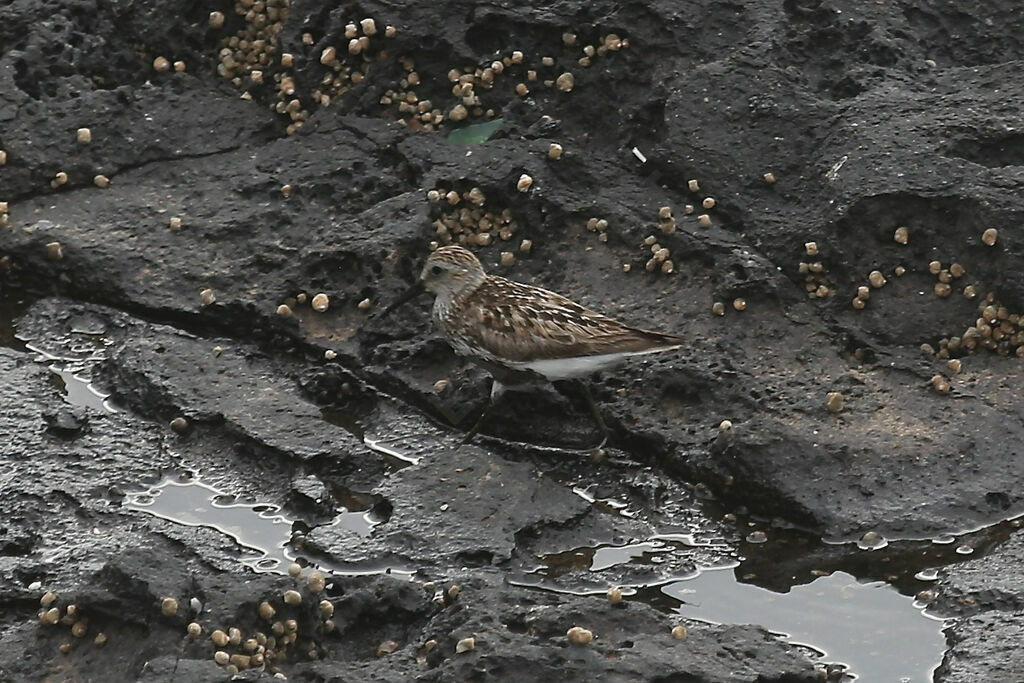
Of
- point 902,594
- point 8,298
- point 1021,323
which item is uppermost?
point 1021,323

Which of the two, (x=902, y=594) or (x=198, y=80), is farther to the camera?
(x=198, y=80)

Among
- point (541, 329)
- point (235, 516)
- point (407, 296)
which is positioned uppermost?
point (541, 329)

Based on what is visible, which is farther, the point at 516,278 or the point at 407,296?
the point at 516,278

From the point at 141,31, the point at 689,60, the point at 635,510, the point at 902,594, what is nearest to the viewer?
the point at 902,594

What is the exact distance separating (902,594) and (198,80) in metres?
4.98

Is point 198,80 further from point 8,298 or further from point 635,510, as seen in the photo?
point 635,510

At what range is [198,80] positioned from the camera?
33.1ft

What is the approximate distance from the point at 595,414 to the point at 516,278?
111 cm

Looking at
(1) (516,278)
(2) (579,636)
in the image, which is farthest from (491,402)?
(2) (579,636)

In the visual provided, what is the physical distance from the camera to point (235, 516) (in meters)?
7.87

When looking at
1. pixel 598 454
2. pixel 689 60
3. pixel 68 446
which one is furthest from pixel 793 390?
pixel 68 446

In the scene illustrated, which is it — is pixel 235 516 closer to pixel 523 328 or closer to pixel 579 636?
pixel 523 328

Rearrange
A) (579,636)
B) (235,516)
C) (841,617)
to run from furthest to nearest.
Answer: (235,516) < (841,617) < (579,636)

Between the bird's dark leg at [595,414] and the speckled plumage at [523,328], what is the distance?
0.14 metres
